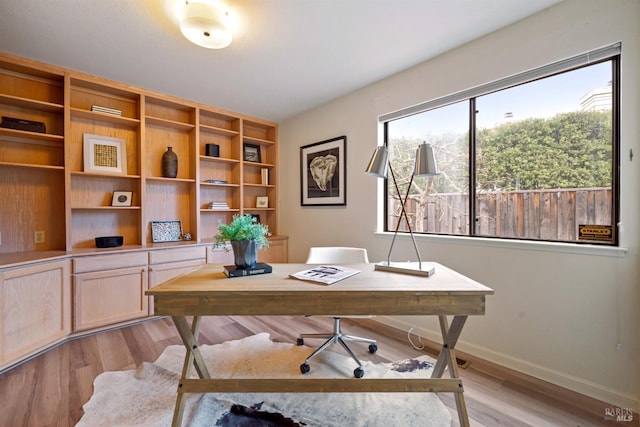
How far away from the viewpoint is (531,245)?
6.29 ft

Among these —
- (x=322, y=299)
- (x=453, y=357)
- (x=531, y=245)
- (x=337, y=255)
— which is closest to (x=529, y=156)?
(x=531, y=245)

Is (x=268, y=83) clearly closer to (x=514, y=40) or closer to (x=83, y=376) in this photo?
(x=514, y=40)

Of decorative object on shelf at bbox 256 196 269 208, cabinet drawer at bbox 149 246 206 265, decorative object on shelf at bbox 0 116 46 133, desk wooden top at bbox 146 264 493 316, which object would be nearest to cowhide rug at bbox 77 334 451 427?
desk wooden top at bbox 146 264 493 316

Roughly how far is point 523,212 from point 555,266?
0.43 metres

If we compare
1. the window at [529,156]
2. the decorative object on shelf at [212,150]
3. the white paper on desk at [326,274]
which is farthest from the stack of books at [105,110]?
the window at [529,156]

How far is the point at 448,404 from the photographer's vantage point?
64.2 inches

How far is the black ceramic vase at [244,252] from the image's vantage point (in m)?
1.55

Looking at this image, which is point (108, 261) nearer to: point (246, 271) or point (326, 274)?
point (246, 271)

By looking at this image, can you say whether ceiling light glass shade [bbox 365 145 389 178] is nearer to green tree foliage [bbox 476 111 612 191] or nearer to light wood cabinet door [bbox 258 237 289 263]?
green tree foliage [bbox 476 111 612 191]

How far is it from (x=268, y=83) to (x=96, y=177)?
2.18 metres

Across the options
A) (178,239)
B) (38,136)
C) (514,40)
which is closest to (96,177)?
(38,136)

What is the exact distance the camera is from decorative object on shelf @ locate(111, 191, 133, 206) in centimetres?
302

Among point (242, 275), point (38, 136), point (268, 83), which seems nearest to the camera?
point (242, 275)

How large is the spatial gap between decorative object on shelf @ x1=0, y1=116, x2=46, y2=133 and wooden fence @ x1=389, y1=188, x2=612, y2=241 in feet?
12.2
